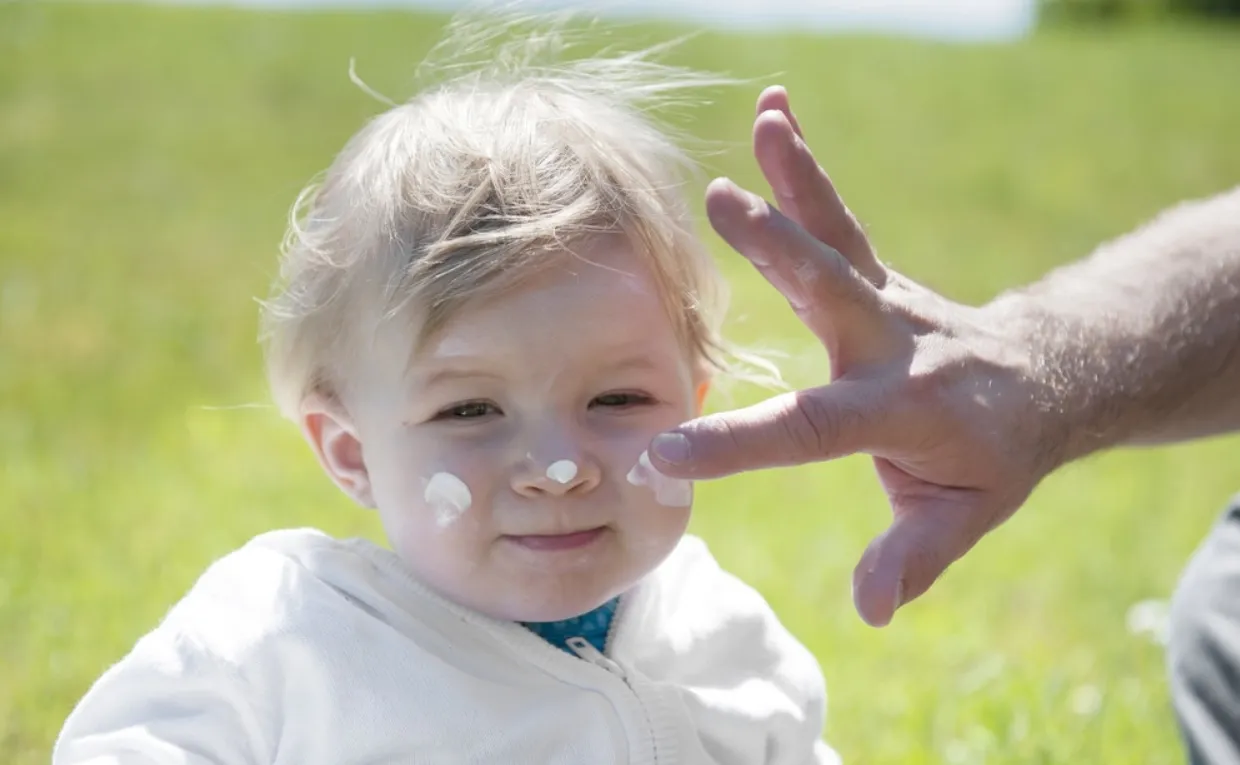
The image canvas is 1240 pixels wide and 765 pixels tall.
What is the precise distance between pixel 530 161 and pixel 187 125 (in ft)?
28.4

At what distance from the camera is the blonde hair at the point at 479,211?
1.82m

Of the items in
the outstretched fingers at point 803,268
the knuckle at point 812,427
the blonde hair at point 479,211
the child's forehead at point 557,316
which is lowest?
the knuckle at point 812,427

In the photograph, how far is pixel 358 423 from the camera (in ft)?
6.45

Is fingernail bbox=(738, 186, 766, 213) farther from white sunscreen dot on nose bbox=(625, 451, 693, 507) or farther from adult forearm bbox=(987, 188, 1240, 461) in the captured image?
adult forearm bbox=(987, 188, 1240, 461)

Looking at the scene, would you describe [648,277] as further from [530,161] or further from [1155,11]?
[1155,11]

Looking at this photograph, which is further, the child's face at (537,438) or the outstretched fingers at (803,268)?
the child's face at (537,438)

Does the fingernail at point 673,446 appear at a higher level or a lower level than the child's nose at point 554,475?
lower

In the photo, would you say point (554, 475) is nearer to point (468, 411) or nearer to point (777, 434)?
point (468, 411)

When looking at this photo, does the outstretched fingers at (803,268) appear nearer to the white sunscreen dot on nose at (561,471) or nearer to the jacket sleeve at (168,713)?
the white sunscreen dot on nose at (561,471)

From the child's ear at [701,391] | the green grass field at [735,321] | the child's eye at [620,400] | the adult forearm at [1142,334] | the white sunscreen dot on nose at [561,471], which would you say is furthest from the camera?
the green grass field at [735,321]

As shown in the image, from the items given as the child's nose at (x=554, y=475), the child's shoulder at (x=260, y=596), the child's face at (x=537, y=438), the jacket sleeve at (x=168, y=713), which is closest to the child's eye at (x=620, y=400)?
the child's face at (x=537, y=438)

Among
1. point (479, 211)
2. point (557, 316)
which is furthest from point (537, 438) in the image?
point (479, 211)

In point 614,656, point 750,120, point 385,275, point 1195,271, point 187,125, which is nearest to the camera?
point 385,275

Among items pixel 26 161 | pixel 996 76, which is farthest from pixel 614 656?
pixel 996 76
